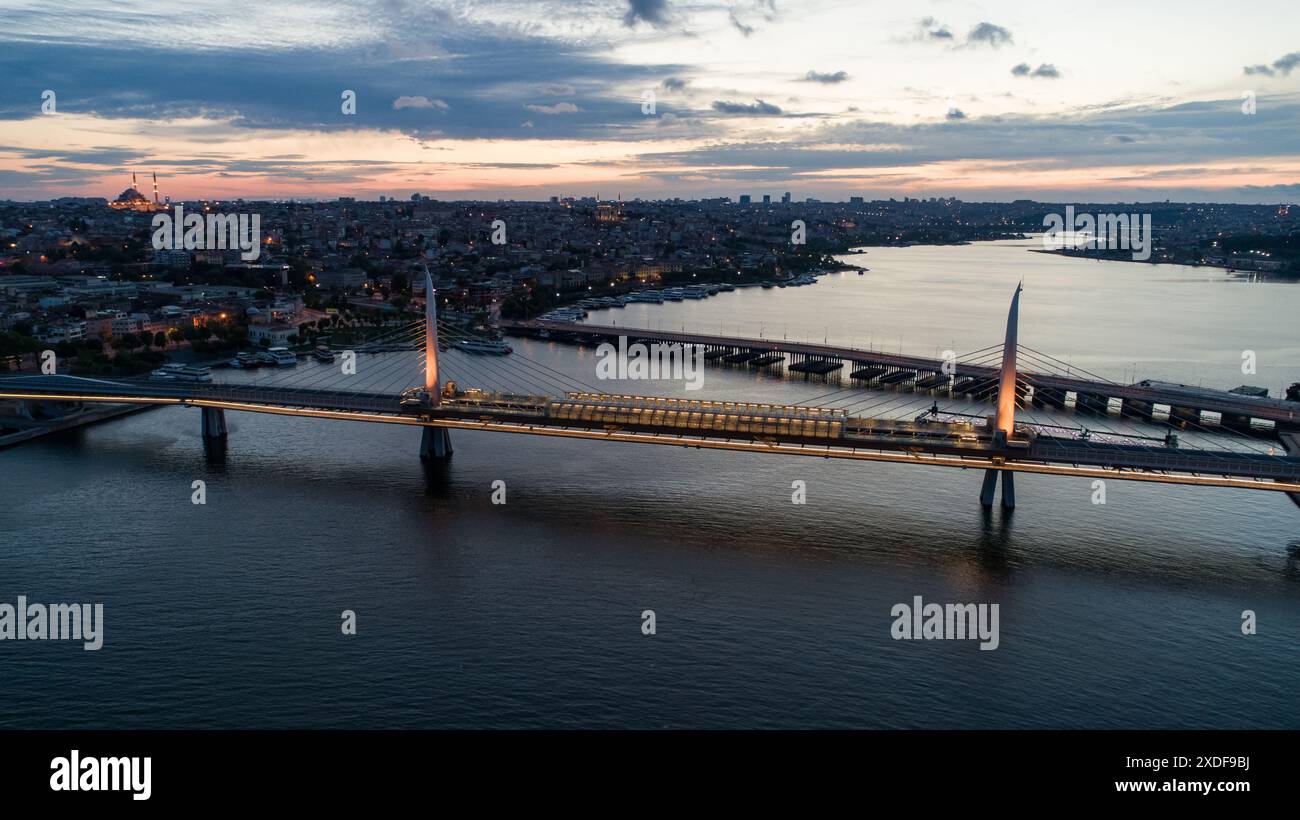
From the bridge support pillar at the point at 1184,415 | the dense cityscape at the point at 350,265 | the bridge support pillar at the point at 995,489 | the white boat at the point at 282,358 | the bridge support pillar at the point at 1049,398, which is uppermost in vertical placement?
the dense cityscape at the point at 350,265

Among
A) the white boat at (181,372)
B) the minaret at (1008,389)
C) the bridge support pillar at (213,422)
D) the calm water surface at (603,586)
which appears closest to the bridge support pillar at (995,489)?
the calm water surface at (603,586)

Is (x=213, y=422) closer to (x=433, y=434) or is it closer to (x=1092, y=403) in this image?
(x=433, y=434)

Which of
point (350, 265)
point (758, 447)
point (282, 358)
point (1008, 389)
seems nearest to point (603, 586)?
point (758, 447)

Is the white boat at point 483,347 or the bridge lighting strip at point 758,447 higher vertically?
the white boat at point 483,347

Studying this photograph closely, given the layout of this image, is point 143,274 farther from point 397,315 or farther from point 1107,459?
point 1107,459

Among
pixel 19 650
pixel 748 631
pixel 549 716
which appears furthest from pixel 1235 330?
pixel 19 650

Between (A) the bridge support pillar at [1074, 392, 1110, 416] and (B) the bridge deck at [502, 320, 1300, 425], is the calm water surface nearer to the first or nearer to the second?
(B) the bridge deck at [502, 320, 1300, 425]

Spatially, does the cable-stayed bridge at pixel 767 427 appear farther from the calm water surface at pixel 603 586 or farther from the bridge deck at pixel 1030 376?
the calm water surface at pixel 603 586

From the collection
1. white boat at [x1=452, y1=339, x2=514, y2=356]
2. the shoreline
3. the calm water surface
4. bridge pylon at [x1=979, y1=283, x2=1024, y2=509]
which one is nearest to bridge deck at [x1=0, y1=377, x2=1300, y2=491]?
bridge pylon at [x1=979, y1=283, x2=1024, y2=509]
